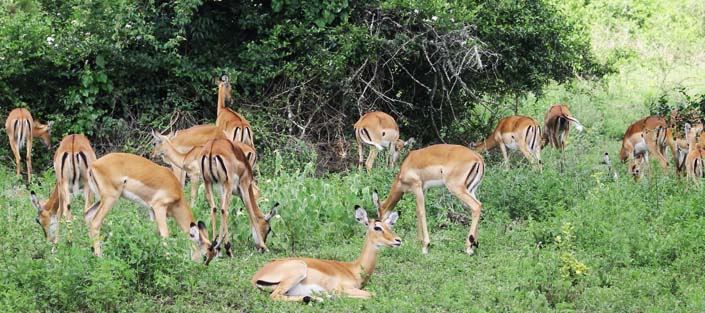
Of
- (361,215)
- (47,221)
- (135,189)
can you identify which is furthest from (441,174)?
(47,221)

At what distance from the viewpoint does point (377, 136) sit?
11047 mm

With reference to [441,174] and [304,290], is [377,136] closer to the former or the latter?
[441,174]

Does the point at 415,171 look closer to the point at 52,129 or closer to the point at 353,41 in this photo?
the point at 353,41

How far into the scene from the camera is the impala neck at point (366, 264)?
6.60 meters

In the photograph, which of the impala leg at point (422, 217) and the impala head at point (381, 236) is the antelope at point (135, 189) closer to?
the impala head at point (381, 236)

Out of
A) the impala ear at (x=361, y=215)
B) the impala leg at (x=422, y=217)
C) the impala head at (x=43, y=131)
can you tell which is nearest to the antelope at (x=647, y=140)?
the impala leg at (x=422, y=217)

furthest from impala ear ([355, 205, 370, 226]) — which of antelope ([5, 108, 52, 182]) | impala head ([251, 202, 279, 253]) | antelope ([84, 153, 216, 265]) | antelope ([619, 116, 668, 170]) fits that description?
antelope ([619, 116, 668, 170])

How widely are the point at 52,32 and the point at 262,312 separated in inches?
255

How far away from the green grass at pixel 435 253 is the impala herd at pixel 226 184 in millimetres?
154

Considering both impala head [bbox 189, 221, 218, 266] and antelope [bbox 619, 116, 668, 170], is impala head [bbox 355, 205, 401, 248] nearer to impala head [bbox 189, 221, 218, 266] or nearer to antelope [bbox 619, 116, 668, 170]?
impala head [bbox 189, 221, 218, 266]

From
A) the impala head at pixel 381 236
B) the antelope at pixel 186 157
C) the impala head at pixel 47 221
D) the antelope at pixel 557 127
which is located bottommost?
the antelope at pixel 557 127

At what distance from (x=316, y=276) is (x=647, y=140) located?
604 cm

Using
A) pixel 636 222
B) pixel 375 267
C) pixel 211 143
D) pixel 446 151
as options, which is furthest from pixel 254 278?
pixel 636 222

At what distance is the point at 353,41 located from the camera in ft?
37.4
